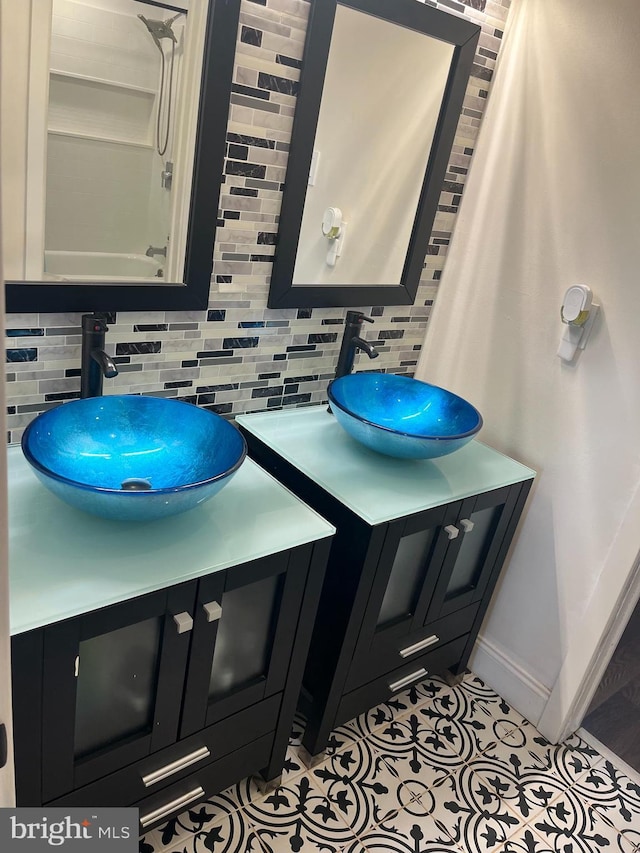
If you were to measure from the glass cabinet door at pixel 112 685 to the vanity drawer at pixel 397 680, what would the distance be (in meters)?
0.57

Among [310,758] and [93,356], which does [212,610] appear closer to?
[93,356]

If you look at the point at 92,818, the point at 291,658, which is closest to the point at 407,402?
the point at 291,658

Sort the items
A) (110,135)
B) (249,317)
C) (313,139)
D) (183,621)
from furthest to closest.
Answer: (249,317) → (313,139) → (110,135) → (183,621)

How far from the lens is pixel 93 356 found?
1.41 m

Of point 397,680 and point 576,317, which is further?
point 397,680

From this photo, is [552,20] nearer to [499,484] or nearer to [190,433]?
[499,484]

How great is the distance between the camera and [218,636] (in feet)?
4.48

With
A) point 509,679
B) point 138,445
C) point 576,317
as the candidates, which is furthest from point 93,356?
point 509,679

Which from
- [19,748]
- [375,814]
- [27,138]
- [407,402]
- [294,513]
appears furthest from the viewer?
[407,402]

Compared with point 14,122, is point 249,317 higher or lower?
lower

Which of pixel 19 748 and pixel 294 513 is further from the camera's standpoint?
pixel 294 513

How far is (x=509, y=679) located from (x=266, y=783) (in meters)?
0.88

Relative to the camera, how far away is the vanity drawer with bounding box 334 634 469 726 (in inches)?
70.1

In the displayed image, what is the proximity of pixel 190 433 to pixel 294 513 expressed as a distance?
0.97 ft
